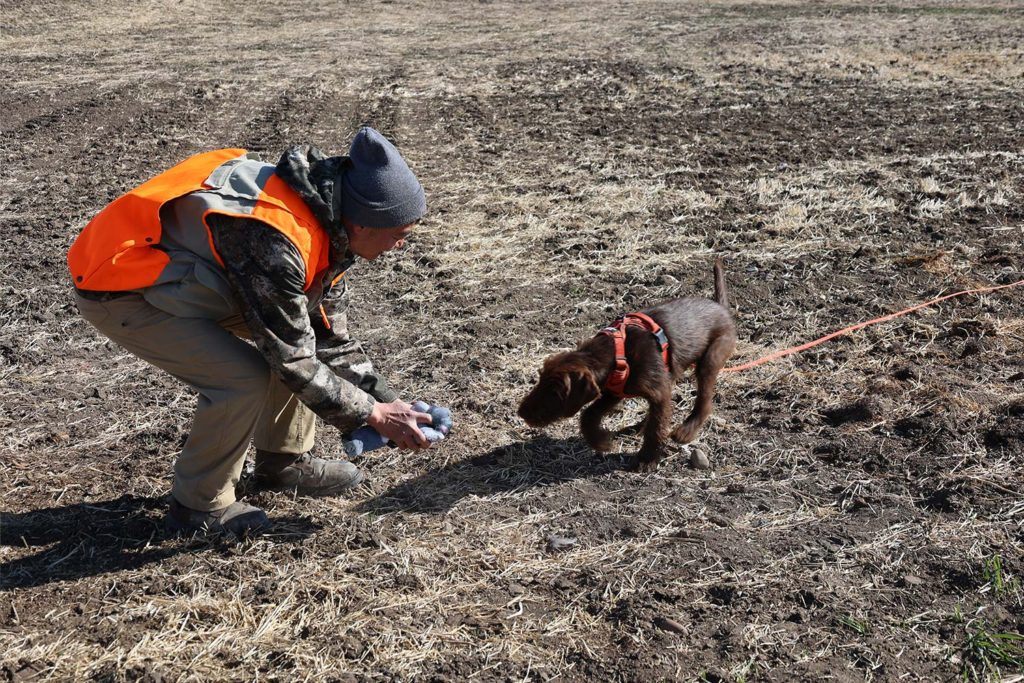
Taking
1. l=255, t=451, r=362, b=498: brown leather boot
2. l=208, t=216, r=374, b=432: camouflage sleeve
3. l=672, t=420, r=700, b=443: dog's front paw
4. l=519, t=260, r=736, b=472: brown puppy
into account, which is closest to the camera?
l=208, t=216, r=374, b=432: camouflage sleeve

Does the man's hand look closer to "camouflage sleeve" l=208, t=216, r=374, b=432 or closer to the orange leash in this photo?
"camouflage sleeve" l=208, t=216, r=374, b=432

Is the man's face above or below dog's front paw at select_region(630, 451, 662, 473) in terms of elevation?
above

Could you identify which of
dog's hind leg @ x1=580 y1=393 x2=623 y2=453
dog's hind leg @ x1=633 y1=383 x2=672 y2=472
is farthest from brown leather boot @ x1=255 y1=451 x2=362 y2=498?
dog's hind leg @ x1=633 y1=383 x2=672 y2=472

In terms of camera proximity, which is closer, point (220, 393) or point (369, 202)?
point (369, 202)

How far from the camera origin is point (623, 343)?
461 cm

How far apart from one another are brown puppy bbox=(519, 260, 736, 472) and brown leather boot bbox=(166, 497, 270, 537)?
52.8 inches

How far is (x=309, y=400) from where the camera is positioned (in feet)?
11.5

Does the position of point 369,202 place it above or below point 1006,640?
above

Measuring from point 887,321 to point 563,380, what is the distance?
8.99 ft

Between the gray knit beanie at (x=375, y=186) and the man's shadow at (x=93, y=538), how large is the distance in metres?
1.55

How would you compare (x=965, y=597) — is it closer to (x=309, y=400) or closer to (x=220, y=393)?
(x=309, y=400)

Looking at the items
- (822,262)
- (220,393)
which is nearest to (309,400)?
(220,393)

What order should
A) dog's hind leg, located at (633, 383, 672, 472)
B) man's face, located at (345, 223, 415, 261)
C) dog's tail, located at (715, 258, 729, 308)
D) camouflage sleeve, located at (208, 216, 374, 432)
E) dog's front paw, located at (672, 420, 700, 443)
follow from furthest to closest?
dog's tail, located at (715, 258, 729, 308), dog's front paw, located at (672, 420, 700, 443), dog's hind leg, located at (633, 383, 672, 472), man's face, located at (345, 223, 415, 261), camouflage sleeve, located at (208, 216, 374, 432)

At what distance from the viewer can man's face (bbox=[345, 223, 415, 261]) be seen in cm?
344
